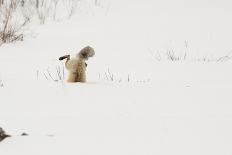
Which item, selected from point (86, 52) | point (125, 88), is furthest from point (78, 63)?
point (125, 88)

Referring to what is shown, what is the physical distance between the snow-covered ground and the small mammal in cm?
9

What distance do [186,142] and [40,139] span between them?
608 mm

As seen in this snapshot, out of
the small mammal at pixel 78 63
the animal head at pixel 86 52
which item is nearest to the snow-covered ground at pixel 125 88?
the small mammal at pixel 78 63

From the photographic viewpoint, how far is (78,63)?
315 centimetres

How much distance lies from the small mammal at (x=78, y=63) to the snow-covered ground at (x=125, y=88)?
9 centimetres

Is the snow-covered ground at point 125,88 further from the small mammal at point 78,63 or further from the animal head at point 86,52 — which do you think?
the animal head at point 86,52

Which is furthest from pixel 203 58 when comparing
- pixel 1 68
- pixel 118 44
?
pixel 1 68

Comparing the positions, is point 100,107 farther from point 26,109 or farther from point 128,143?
point 128,143

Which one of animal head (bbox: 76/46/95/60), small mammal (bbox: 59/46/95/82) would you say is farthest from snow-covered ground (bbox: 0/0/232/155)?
animal head (bbox: 76/46/95/60)

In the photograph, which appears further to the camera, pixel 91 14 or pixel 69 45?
pixel 91 14

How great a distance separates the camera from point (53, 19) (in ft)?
20.2

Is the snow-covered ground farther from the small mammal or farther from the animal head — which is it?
the animal head

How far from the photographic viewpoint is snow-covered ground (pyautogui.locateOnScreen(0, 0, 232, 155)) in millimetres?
1901

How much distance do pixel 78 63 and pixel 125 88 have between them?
14.5 inches
